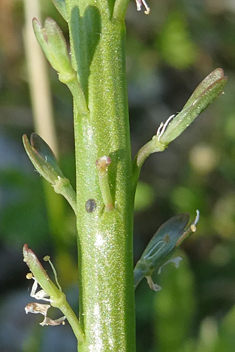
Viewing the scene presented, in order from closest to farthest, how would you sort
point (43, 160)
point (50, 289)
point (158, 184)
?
point (50, 289), point (43, 160), point (158, 184)

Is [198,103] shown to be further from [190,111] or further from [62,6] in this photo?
[62,6]

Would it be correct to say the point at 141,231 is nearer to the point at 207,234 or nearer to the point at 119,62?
the point at 207,234

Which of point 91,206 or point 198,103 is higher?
point 198,103

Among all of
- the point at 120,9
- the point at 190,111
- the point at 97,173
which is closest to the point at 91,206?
the point at 97,173

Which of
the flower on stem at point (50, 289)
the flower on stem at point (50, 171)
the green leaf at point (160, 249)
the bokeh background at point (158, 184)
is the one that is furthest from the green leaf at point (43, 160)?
the bokeh background at point (158, 184)

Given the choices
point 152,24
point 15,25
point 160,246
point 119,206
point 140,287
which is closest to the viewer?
point 119,206

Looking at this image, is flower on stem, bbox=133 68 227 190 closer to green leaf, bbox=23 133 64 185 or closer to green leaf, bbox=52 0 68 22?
green leaf, bbox=23 133 64 185

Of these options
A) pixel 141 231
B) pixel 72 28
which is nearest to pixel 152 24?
pixel 141 231
